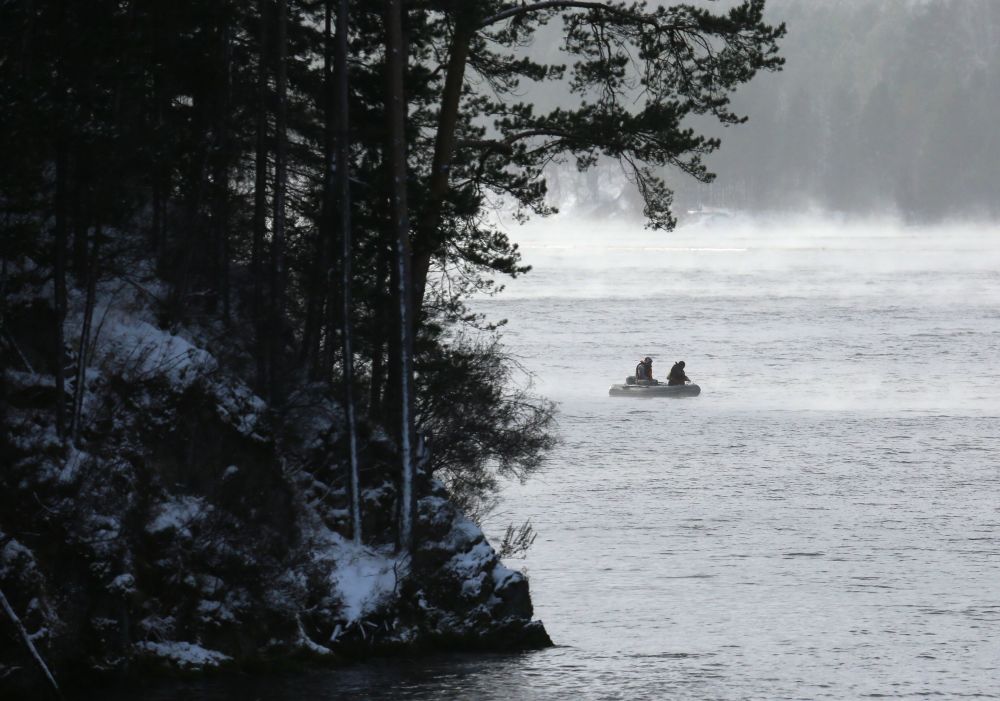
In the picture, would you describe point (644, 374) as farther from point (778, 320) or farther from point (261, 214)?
point (261, 214)

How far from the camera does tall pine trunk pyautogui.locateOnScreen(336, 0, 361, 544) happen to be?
2220 cm

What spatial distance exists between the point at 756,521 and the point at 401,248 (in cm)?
1505

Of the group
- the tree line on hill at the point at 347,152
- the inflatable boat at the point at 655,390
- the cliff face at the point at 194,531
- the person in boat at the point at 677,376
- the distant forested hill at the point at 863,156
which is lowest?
the cliff face at the point at 194,531

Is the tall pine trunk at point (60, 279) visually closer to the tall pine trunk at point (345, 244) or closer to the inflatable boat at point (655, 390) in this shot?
the tall pine trunk at point (345, 244)

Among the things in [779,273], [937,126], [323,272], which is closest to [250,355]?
[323,272]

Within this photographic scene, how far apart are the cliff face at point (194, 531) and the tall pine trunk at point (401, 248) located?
0.59 m

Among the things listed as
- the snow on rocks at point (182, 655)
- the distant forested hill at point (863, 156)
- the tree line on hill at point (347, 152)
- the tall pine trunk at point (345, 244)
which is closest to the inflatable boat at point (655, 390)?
the tree line on hill at point (347, 152)

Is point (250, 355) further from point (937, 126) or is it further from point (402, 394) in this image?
point (937, 126)

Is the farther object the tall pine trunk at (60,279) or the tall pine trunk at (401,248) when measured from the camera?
the tall pine trunk at (401,248)

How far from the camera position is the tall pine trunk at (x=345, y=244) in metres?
22.2

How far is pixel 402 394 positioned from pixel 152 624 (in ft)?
18.4

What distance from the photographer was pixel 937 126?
183750 millimetres

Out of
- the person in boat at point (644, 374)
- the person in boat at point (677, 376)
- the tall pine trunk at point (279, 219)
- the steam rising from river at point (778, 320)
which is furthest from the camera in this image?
the steam rising from river at point (778, 320)

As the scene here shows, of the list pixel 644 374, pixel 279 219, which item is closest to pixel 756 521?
pixel 279 219
